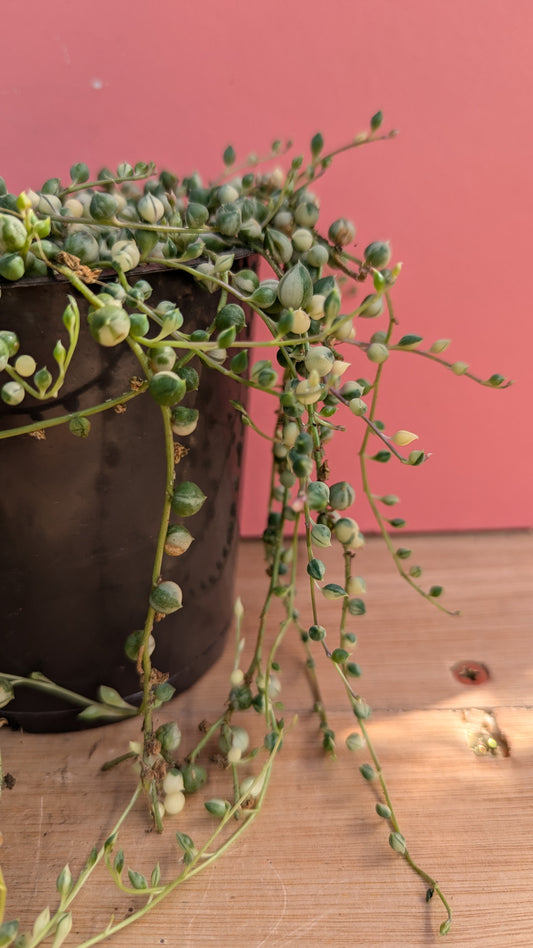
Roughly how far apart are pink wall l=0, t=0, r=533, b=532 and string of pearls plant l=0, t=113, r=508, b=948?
168mm

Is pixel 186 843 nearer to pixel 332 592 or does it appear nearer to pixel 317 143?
pixel 332 592

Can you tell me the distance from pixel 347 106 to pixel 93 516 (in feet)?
1.47

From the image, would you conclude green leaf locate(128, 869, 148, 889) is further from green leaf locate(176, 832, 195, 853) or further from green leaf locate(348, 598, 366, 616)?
green leaf locate(348, 598, 366, 616)

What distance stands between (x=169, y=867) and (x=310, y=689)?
175 mm

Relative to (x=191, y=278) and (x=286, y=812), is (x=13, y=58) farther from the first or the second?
(x=286, y=812)

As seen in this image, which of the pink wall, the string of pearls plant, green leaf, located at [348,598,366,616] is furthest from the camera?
the pink wall


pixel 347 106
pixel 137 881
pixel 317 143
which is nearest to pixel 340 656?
pixel 137 881

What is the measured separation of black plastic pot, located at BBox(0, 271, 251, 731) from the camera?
14.9 inches

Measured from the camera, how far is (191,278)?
15.6 inches

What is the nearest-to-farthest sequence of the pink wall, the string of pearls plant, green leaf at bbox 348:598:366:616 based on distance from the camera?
1. the string of pearls plant
2. green leaf at bbox 348:598:366:616
3. the pink wall

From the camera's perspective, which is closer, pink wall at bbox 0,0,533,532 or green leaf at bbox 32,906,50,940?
green leaf at bbox 32,906,50,940

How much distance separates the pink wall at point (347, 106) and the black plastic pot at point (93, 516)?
306 millimetres

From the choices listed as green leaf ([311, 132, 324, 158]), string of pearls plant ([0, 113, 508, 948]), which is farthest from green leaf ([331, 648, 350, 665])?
green leaf ([311, 132, 324, 158])

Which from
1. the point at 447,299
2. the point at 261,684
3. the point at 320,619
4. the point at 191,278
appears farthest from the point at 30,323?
the point at 447,299
